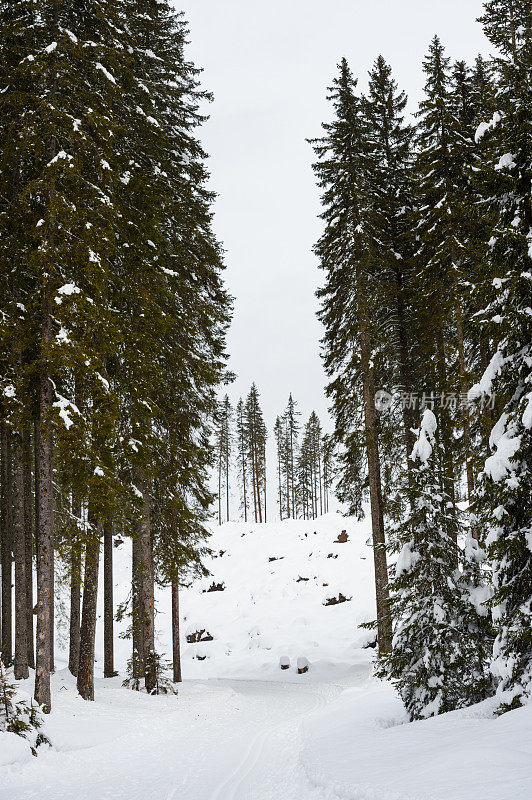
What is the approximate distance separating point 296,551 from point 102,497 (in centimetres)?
3356

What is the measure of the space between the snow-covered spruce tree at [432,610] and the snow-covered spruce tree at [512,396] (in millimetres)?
758

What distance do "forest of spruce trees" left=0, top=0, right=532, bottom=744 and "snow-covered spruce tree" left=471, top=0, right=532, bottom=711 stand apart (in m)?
0.03

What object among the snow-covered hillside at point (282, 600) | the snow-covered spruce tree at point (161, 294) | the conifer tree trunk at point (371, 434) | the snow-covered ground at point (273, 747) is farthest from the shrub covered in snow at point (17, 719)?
the snow-covered hillside at point (282, 600)

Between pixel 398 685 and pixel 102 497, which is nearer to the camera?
pixel 398 685

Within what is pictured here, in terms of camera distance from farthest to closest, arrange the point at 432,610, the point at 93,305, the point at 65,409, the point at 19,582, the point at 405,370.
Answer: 1. the point at 405,370
2. the point at 19,582
3. the point at 93,305
4. the point at 65,409
5. the point at 432,610

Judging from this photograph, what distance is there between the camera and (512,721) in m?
6.02

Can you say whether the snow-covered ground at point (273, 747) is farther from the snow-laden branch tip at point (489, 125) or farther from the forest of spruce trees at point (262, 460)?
the forest of spruce trees at point (262, 460)

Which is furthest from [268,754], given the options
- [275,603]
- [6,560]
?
[275,603]

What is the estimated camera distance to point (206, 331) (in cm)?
1825

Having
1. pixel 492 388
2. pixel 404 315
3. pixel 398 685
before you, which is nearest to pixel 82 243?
pixel 492 388

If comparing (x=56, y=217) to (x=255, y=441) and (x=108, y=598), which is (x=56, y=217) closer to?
(x=108, y=598)

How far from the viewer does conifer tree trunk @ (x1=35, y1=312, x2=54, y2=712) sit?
10.4 metres

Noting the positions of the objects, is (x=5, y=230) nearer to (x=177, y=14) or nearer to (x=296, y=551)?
(x=177, y=14)

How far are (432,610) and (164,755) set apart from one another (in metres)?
5.33
